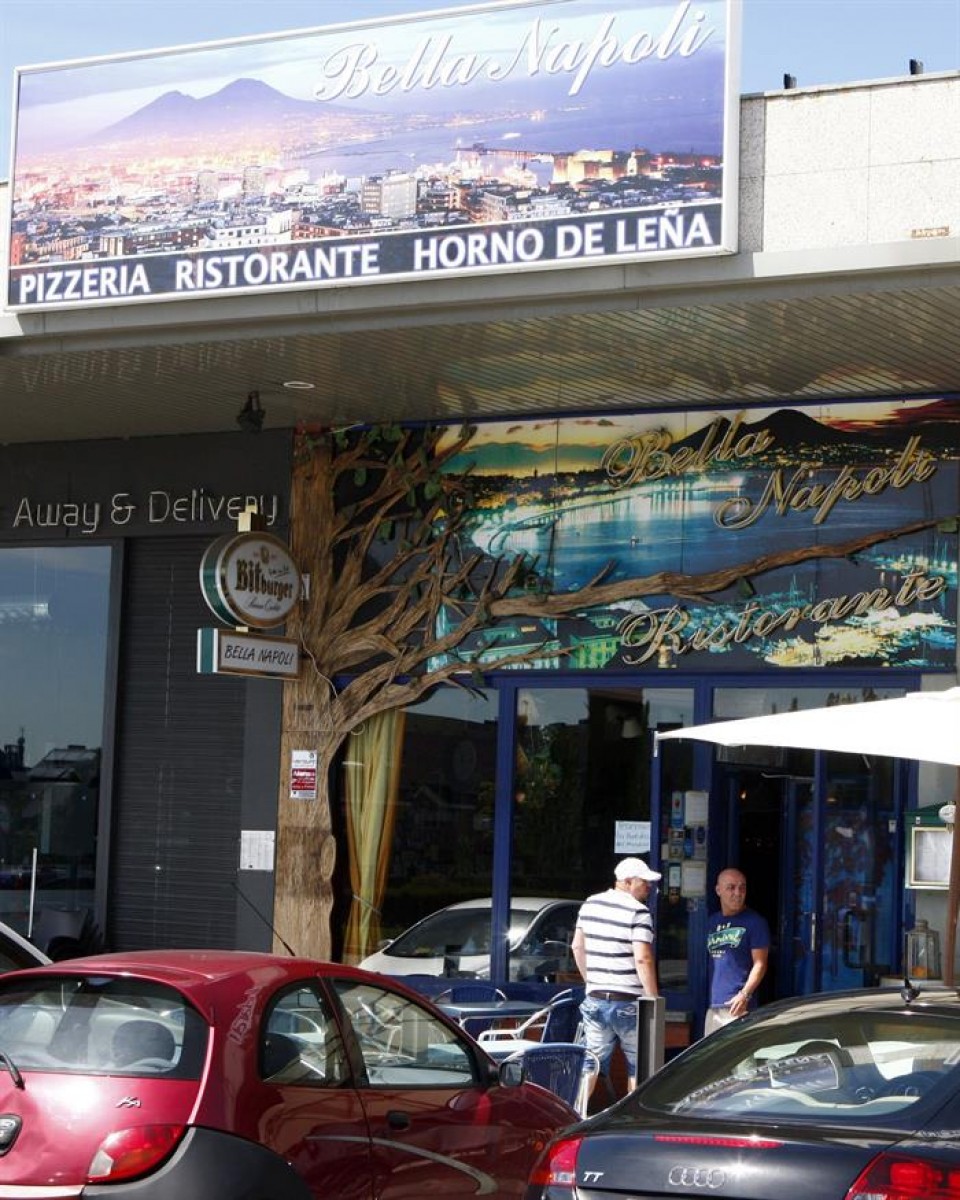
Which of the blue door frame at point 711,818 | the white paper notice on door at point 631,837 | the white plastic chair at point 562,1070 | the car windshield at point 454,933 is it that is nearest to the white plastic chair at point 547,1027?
the white plastic chair at point 562,1070

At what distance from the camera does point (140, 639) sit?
16.2 meters

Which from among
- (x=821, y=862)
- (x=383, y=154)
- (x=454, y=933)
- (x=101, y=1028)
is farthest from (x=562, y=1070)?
(x=383, y=154)

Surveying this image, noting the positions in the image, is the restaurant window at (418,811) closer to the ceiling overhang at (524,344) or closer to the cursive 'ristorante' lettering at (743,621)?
the cursive 'ristorante' lettering at (743,621)

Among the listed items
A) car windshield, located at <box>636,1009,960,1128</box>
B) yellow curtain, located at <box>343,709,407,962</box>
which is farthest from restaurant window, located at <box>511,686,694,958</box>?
car windshield, located at <box>636,1009,960,1128</box>

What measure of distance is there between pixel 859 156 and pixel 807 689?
4283 mm

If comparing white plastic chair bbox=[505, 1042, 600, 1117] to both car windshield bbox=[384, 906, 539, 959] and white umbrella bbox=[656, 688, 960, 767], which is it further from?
car windshield bbox=[384, 906, 539, 959]

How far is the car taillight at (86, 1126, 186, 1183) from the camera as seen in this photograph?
20.2ft

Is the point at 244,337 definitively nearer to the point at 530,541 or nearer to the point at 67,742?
the point at 530,541

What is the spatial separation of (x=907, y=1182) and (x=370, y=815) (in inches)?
401

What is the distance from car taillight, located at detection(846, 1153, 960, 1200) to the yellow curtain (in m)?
10.0

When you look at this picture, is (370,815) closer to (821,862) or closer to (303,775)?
(303,775)

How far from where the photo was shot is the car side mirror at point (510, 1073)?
25.8 feet

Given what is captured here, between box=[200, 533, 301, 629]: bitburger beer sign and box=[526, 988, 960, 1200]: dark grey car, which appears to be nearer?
box=[526, 988, 960, 1200]: dark grey car

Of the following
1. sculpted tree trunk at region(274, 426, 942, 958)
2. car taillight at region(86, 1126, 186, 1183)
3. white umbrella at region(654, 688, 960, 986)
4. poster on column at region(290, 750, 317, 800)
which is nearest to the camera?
car taillight at region(86, 1126, 186, 1183)
